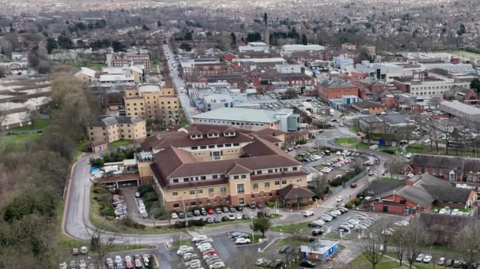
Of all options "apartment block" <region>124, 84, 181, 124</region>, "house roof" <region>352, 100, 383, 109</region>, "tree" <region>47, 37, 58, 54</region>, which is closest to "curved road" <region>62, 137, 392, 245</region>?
"apartment block" <region>124, 84, 181, 124</region>

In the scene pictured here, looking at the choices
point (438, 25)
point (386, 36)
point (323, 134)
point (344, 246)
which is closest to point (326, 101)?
point (323, 134)

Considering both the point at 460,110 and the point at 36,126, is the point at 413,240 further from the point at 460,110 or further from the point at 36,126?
the point at 36,126

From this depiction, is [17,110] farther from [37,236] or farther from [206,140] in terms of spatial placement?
[37,236]

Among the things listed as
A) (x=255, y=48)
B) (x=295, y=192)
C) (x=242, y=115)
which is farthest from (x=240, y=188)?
(x=255, y=48)

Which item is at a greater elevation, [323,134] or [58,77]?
[58,77]

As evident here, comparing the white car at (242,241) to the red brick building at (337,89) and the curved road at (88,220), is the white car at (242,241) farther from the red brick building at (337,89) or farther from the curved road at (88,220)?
the red brick building at (337,89)

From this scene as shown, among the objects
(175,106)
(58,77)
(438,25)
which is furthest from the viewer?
(438,25)
